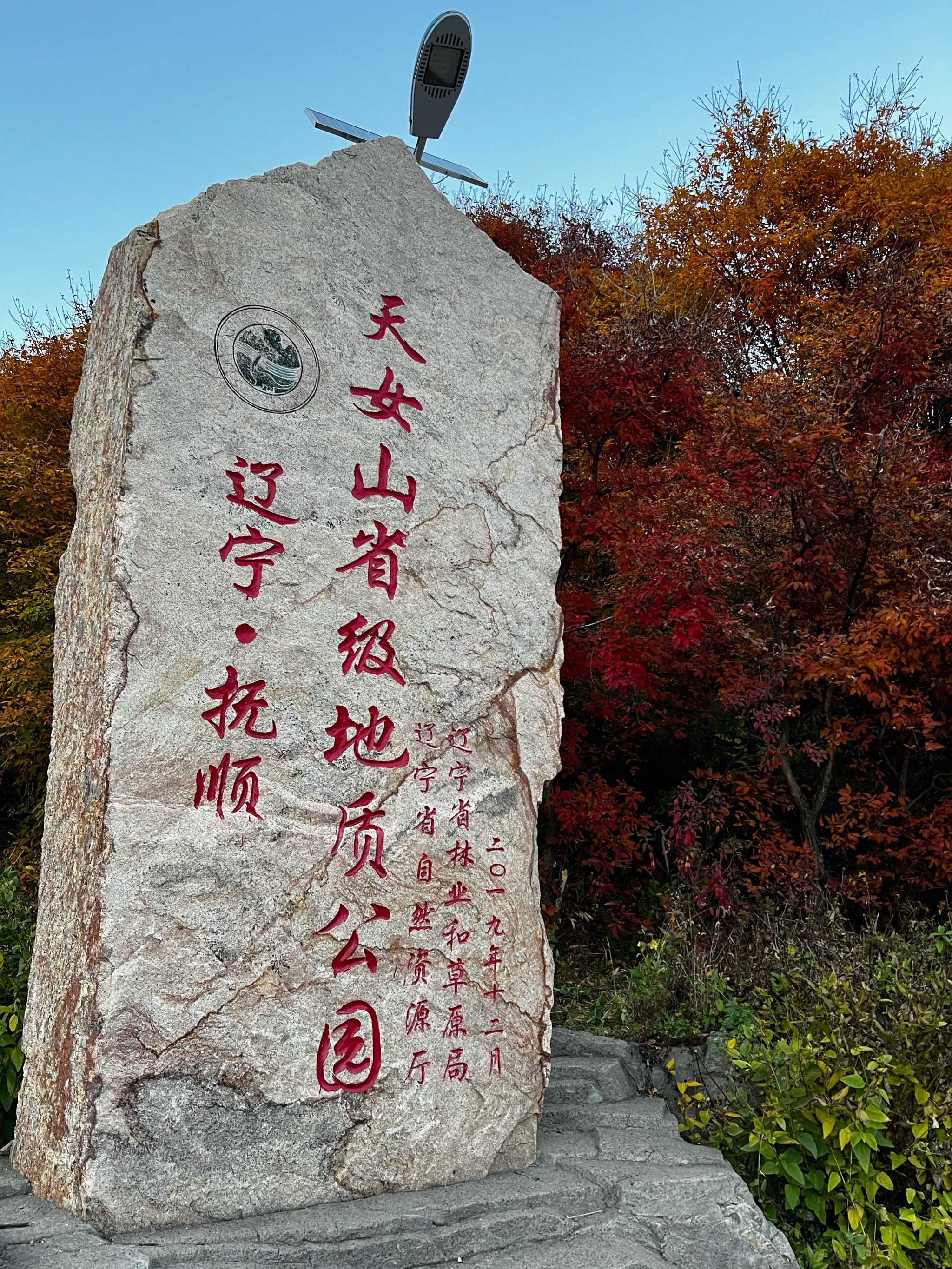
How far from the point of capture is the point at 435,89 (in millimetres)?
3646

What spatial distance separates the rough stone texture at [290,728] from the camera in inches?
101

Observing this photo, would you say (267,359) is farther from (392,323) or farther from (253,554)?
(253,554)

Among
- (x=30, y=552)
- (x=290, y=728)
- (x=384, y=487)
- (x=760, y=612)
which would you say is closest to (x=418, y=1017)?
(x=290, y=728)

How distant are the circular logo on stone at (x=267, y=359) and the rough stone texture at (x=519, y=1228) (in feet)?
7.31

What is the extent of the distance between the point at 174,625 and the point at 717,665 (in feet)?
10.5

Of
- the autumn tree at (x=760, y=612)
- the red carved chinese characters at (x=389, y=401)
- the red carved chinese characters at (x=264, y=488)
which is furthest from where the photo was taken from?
the autumn tree at (x=760, y=612)

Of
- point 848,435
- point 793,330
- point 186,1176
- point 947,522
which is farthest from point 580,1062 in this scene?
→ point 793,330

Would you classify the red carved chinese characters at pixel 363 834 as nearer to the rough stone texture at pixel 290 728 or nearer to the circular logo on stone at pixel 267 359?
the rough stone texture at pixel 290 728

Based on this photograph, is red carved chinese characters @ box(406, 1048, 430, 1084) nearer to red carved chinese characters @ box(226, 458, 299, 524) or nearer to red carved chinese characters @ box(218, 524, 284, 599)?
red carved chinese characters @ box(218, 524, 284, 599)

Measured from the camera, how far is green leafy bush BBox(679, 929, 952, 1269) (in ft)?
9.78

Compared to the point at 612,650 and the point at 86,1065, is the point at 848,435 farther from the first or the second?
the point at 86,1065

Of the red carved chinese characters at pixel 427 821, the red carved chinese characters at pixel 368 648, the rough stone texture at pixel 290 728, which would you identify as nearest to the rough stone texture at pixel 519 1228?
the rough stone texture at pixel 290 728

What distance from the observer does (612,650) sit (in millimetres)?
4484

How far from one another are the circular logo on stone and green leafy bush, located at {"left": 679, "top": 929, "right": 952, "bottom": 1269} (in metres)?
2.57
